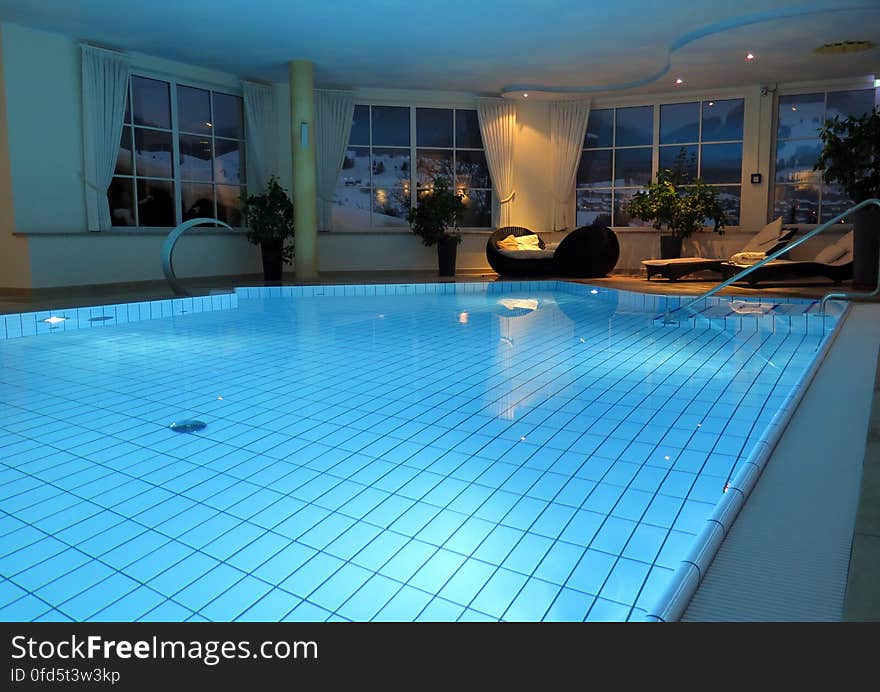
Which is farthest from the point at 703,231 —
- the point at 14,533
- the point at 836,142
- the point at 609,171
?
the point at 14,533

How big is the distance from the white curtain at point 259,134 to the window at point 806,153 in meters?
7.37

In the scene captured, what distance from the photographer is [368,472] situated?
9.35ft

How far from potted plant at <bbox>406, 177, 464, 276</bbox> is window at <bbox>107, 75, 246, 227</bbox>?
2633 millimetres

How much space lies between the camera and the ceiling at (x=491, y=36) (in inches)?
276

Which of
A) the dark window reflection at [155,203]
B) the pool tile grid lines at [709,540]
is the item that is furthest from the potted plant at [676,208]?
the pool tile grid lines at [709,540]

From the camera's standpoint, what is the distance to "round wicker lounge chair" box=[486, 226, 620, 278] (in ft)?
32.9

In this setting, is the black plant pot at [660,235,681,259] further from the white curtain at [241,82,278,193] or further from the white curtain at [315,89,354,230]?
the white curtain at [241,82,278,193]

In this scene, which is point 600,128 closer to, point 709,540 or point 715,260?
point 715,260

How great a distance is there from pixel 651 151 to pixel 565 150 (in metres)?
1.33

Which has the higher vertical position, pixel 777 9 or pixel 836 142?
pixel 777 9

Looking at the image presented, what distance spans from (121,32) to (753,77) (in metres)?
8.01

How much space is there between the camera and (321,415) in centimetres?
368

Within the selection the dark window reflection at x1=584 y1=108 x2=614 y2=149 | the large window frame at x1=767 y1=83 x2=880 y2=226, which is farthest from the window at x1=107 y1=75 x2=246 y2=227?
the large window frame at x1=767 y1=83 x2=880 y2=226

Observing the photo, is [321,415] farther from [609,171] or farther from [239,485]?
[609,171]
